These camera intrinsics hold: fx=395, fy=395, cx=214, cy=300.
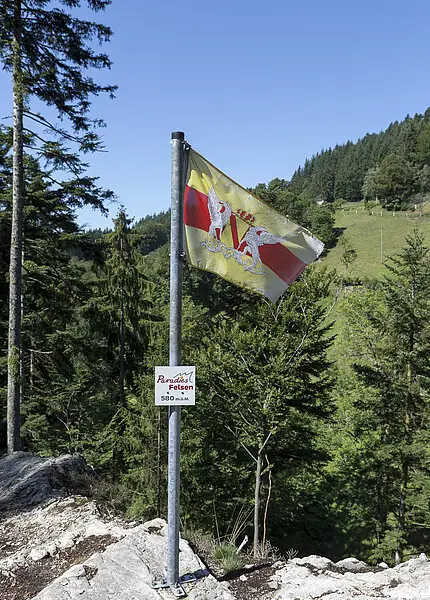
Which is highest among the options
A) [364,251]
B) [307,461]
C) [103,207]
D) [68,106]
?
[364,251]

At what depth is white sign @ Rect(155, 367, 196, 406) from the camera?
361 cm

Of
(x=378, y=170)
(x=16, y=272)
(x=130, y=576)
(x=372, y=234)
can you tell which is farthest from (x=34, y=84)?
(x=378, y=170)

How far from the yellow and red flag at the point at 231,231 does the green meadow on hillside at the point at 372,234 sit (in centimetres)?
4065

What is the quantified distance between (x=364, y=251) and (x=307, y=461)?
47.3 meters

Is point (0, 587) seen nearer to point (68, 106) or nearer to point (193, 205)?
point (193, 205)

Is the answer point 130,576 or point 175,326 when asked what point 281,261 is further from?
point 130,576

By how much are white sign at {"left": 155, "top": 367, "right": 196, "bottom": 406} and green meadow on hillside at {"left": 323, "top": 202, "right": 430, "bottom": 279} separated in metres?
41.2

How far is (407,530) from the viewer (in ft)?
39.5

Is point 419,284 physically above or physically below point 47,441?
above

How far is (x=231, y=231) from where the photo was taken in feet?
12.1

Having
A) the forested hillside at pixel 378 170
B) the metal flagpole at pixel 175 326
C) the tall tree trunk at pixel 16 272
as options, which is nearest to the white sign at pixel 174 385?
the metal flagpole at pixel 175 326

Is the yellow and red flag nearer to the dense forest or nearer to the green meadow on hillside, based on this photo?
the dense forest

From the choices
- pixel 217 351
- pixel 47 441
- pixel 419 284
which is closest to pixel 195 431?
pixel 217 351

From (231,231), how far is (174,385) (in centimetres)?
152
